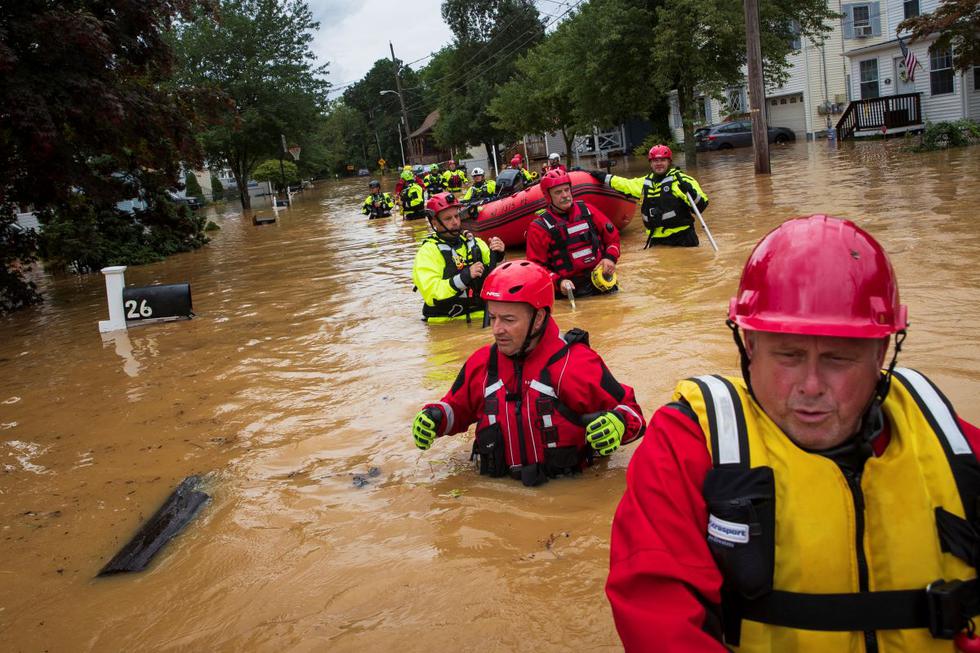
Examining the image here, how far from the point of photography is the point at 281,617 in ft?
11.8

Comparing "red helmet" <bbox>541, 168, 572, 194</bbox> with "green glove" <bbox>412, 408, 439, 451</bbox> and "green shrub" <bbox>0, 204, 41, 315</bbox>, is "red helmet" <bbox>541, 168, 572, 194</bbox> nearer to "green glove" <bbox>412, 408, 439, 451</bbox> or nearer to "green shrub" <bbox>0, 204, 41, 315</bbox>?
"green glove" <bbox>412, 408, 439, 451</bbox>

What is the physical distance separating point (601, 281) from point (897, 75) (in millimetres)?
27035

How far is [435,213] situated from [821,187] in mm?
11495

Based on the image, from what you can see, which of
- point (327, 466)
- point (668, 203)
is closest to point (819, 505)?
point (327, 466)

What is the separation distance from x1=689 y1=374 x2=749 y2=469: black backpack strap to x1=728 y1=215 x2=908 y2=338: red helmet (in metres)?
0.19

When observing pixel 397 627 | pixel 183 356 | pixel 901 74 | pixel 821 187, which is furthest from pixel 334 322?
pixel 901 74

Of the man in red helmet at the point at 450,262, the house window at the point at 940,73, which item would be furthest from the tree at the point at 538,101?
the man in red helmet at the point at 450,262

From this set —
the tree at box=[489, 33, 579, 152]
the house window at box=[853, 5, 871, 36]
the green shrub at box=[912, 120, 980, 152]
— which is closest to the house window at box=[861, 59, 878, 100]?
the house window at box=[853, 5, 871, 36]

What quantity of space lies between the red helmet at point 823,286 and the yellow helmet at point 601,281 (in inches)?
287

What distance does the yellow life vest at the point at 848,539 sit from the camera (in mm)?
1854

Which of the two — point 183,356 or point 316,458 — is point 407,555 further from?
point 183,356

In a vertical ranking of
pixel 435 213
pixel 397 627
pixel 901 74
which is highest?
pixel 901 74

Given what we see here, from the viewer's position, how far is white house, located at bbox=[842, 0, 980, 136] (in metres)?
27.8

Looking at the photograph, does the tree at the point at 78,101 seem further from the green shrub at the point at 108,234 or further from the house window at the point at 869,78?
the house window at the point at 869,78
